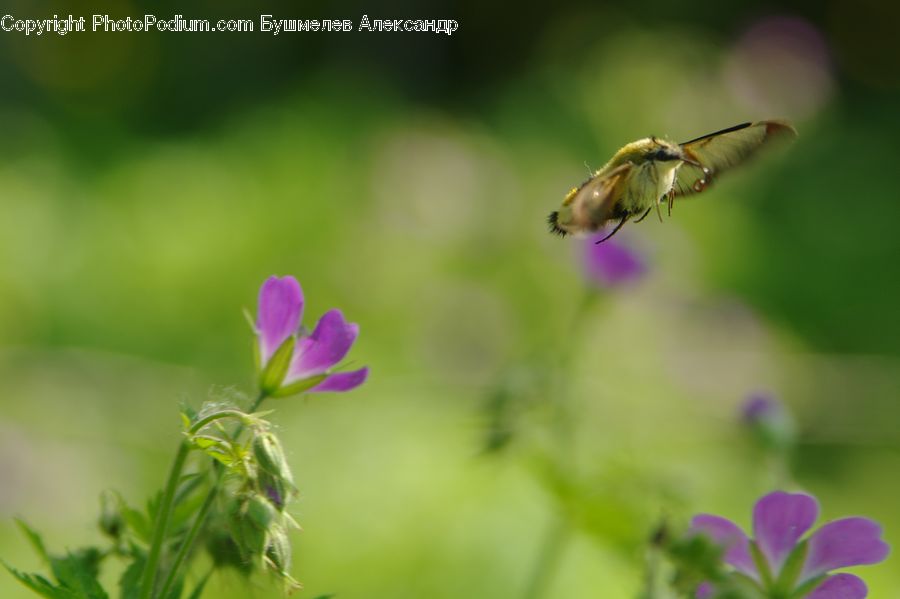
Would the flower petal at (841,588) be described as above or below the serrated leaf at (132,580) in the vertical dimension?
above

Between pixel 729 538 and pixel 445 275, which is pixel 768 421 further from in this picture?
pixel 445 275

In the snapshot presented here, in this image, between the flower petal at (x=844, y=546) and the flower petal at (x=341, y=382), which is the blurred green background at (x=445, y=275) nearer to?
the flower petal at (x=844, y=546)

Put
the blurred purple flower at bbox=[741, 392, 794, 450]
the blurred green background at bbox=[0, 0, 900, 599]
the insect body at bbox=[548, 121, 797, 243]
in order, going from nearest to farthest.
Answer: the insect body at bbox=[548, 121, 797, 243] → the blurred purple flower at bbox=[741, 392, 794, 450] → the blurred green background at bbox=[0, 0, 900, 599]

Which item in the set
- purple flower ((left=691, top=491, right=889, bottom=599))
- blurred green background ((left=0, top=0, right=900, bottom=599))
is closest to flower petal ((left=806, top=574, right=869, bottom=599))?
purple flower ((left=691, top=491, right=889, bottom=599))

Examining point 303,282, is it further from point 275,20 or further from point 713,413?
point 275,20

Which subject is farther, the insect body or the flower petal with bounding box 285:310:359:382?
the insect body

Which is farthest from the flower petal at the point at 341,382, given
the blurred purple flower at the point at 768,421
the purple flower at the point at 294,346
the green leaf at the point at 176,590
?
the blurred purple flower at the point at 768,421

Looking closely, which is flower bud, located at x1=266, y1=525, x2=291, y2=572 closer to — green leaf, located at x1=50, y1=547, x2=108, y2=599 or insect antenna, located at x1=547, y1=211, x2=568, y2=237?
green leaf, located at x1=50, y1=547, x2=108, y2=599

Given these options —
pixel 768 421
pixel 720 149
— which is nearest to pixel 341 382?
pixel 720 149
